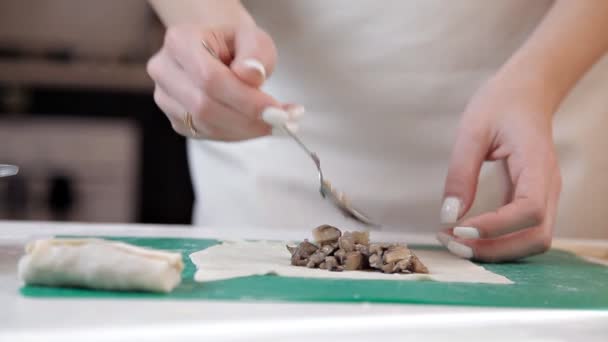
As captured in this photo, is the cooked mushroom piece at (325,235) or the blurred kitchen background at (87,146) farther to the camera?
the blurred kitchen background at (87,146)

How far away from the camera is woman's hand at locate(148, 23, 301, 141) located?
0.90 metres

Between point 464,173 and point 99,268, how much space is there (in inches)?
22.9

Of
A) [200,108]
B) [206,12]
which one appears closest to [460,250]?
[200,108]

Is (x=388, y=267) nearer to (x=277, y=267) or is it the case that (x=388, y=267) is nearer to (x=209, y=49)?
(x=277, y=267)

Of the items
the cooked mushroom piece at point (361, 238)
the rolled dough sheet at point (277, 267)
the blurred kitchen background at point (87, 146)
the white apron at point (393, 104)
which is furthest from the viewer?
the blurred kitchen background at point (87, 146)

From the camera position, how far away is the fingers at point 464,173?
3.49 ft

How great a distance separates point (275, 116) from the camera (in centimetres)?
88

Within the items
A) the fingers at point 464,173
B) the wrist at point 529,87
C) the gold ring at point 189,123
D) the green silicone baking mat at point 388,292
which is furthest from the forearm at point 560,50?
the gold ring at point 189,123

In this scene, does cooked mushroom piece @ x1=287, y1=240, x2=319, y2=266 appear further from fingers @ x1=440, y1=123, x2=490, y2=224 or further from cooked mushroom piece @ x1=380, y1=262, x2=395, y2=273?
fingers @ x1=440, y1=123, x2=490, y2=224

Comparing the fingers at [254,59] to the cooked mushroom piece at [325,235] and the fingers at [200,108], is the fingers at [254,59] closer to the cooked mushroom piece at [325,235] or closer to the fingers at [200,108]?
the fingers at [200,108]

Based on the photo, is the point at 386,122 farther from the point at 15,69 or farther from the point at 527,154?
the point at 15,69

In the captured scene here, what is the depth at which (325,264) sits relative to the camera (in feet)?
2.82

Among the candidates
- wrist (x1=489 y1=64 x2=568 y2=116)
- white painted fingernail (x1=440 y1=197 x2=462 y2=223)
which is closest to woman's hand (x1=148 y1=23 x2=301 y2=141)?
white painted fingernail (x1=440 y1=197 x2=462 y2=223)

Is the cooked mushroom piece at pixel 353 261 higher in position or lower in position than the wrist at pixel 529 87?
lower
